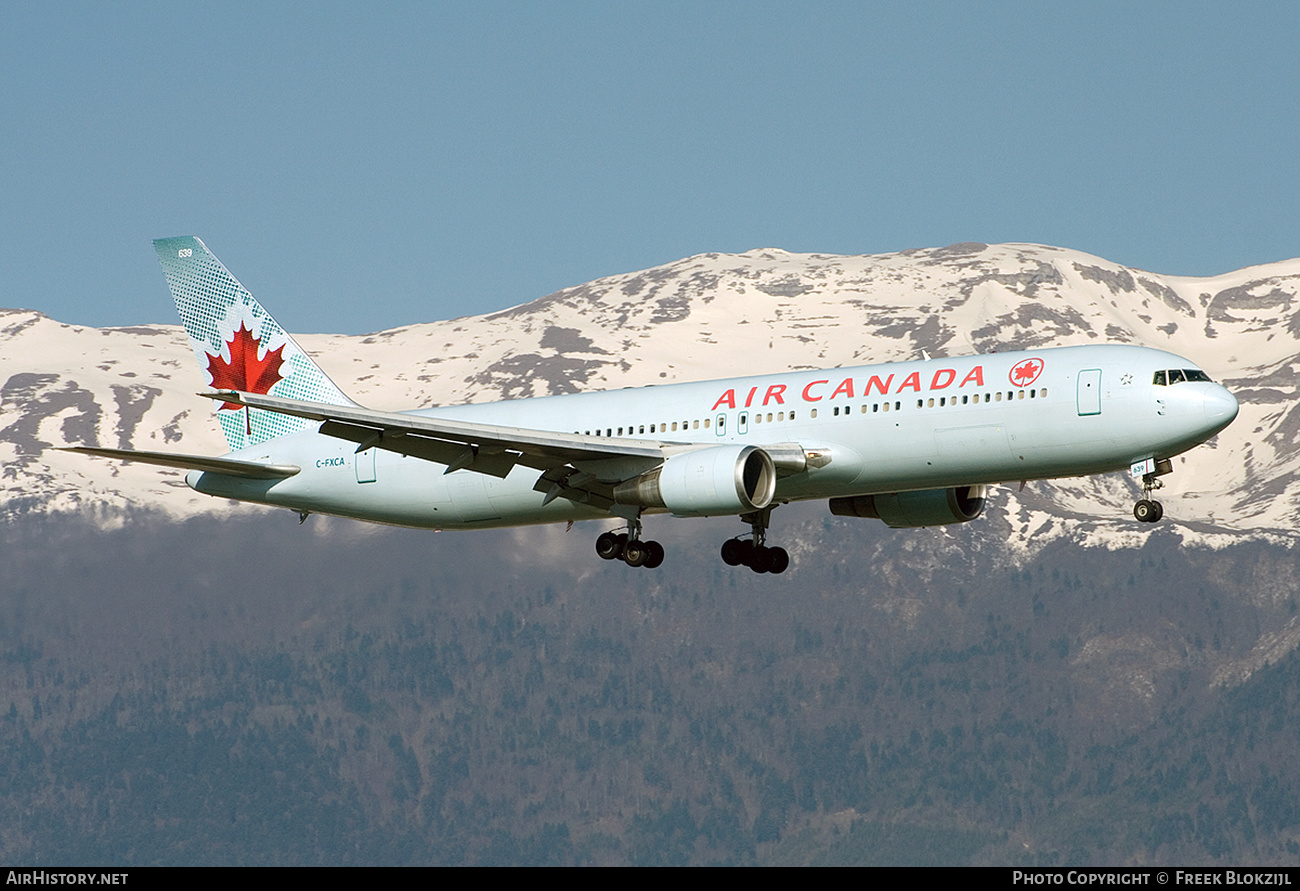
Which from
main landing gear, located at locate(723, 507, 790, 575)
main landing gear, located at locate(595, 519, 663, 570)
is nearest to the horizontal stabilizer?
main landing gear, located at locate(595, 519, 663, 570)

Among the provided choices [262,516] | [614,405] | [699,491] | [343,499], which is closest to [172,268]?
[343,499]

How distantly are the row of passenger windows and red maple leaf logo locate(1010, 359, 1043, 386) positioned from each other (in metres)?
0.29

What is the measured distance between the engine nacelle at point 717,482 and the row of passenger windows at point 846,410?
6.52 feet

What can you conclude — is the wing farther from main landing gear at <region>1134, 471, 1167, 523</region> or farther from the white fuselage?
main landing gear at <region>1134, 471, 1167, 523</region>

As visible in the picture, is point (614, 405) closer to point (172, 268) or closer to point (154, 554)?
point (172, 268)

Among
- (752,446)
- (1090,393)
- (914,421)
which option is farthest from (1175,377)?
(752,446)

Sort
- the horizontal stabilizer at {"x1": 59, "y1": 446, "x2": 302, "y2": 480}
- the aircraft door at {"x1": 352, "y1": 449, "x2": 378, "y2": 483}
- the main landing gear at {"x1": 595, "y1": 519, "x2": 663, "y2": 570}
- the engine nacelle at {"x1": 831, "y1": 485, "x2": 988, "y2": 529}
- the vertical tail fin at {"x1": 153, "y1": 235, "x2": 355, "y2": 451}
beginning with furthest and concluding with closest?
the vertical tail fin at {"x1": 153, "y1": 235, "x2": 355, "y2": 451}
the aircraft door at {"x1": 352, "y1": 449, "x2": 378, "y2": 483}
the engine nacelle at {"x1": 831, "y1": 485, "x2": 988, "y2": 529}
the main landing gear at {"x1": 595, "y1": 519, "x2": 663, "y2": 570}
the horizontal stabilizer at {"x1": 59, "y1": 446, "x2": 302, "y2": 480}

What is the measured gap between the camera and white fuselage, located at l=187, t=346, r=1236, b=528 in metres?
47.5

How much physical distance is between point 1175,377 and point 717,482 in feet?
38.9

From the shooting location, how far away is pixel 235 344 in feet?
206

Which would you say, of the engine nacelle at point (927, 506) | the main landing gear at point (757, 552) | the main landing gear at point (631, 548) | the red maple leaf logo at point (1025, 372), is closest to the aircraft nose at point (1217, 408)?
the red maple leaf logo at point (1025, 372)

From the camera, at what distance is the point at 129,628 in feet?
652

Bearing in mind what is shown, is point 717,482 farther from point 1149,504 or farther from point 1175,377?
point 1175,377

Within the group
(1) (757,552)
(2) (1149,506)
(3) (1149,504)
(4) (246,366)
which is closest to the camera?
(3) (1149,504)
